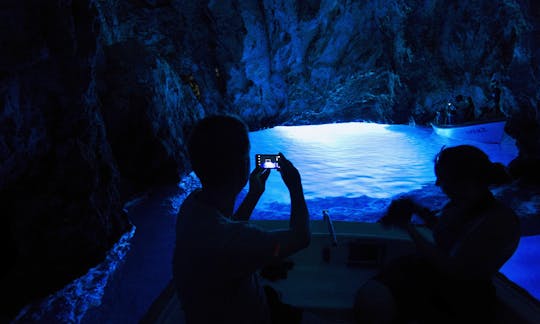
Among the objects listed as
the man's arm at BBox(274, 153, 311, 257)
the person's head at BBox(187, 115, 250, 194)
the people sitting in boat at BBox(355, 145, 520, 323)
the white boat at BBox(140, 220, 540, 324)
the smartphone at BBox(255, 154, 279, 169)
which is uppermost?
the person's head at BBox(187, 115, 250, 194)

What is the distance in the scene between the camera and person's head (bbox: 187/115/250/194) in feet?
3.57

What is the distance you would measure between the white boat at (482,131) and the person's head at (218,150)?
564 inches

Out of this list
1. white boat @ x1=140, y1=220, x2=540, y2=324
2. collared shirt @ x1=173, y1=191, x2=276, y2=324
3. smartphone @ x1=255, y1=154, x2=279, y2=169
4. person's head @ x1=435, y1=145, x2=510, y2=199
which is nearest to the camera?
collared shirt @ x1=173, y1=191, x2=276, y2=324

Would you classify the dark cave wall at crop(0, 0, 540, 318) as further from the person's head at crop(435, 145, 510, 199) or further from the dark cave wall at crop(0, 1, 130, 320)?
the person's head at crop(435, 145, 510, 199)

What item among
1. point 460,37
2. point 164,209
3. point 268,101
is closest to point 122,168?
point 164,209

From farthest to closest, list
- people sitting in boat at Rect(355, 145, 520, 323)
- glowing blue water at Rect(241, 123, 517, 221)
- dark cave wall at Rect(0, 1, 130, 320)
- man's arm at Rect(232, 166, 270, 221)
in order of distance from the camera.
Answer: glowing blue water at Rect(241, 123, 517, 221), dark cave wall at Rect(0, 1, 130, 320), man's arm at Rect(232, 166, 270, 221), people sitting in boat at Rect(355, 145, 520, 323)

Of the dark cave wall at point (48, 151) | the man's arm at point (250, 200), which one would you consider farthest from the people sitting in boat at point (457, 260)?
the dark cave wall at point (48, 151)

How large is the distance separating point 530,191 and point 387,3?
680 inches

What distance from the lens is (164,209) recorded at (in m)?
6.48

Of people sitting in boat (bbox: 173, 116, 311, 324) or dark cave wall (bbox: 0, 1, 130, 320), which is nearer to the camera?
people sitting in boat (bbox: 173, 116, 311, 324)

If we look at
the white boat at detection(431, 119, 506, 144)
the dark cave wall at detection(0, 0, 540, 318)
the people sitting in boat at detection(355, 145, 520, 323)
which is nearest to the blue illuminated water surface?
the white boat at detection(431, 119, 506, 144)

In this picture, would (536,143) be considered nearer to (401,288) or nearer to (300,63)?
(401,288)

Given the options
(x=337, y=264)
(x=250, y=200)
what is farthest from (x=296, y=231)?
(x=337, y=264)

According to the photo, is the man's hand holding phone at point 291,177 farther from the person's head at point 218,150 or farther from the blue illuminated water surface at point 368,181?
the blue illuminated water surface at point 368,181
